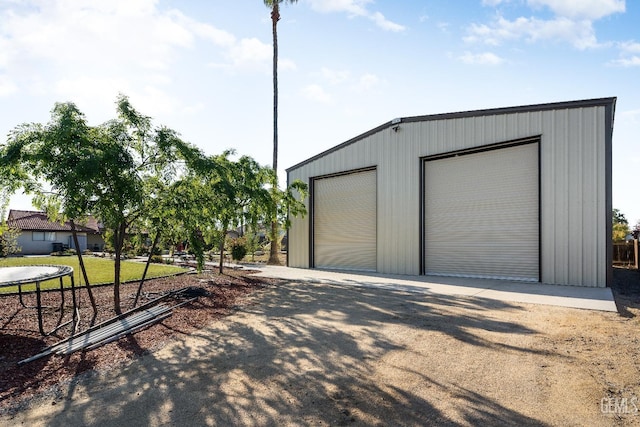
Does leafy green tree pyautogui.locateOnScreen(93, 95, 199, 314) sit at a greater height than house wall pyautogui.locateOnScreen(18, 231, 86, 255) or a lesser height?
greater

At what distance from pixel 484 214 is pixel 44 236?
39.5m

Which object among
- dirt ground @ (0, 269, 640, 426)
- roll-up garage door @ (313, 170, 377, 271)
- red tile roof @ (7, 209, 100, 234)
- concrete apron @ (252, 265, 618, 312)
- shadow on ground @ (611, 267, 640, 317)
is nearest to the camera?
dirt ground @ (0, 269, 640, 426)

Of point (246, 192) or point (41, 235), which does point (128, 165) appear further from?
point (41, 235)

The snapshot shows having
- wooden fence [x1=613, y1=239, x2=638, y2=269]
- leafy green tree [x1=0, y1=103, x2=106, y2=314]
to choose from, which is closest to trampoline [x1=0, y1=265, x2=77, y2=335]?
leafy green tree [x1=0, y1=103, x2=106, y2=314]

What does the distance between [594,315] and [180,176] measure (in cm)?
787

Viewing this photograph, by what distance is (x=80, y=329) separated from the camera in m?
6.11

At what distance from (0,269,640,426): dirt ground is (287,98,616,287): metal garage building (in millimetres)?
4078

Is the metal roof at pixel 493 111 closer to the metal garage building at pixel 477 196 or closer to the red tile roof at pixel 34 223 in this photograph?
the metal garage building at pixel 477 196

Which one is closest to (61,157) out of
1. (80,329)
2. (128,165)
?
(128,165)

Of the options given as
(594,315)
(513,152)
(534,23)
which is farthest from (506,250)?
(534,23)

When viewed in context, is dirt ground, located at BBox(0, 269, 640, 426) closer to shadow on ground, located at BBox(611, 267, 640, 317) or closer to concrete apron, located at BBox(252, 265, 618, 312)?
shadow on ground, located at BBox(611, 267, 640, 317)

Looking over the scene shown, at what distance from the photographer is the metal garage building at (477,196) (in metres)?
9.66

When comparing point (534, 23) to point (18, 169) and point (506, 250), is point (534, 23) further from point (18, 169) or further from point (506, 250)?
point (18, 169)

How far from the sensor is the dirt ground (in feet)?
10.2
